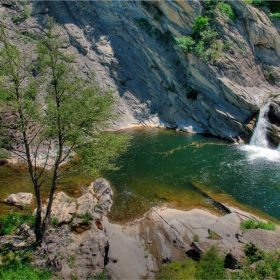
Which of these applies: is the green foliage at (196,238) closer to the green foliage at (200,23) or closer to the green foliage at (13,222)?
the green foliage at (13,222)

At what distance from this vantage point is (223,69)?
32875mm

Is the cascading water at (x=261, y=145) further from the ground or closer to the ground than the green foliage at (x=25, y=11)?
closer to the ground

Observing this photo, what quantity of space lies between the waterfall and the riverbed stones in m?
26.4

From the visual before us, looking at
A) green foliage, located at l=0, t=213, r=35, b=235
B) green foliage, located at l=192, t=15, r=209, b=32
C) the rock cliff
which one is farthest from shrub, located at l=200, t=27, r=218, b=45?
green foliage, located at l=0, t=213, r=35, b=235

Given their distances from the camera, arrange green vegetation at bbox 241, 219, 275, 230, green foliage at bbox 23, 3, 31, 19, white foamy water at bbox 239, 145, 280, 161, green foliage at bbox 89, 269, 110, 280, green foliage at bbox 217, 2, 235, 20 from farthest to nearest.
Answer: green foliage at bbox 23, 3, 31, 19
green foliage at bbox 217, 2, 235, 20
white foamy water at bbox 239, 145, 280, 161
green vegetation at bbox 241, 219, 275, 230
green foliage at bbox 89, 269, 110, 280

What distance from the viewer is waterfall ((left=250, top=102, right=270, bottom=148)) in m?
28.9

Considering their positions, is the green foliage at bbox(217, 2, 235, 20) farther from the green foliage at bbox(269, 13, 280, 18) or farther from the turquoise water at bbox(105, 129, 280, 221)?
the turquoise water at bbox(105, 129, 280, 221)

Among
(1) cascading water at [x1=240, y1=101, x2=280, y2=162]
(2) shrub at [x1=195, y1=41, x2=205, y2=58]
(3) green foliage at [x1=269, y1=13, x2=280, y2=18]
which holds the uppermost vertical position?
(3) green foliage at [x1=269, y1=13, x2=280, y2=18]

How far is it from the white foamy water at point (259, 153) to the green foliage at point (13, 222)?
Answer: 859 inches

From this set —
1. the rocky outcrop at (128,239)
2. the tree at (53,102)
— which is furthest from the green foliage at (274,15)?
the tree at (53,102)

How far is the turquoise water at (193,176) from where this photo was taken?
1711cm

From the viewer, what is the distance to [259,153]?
2684 centimetres

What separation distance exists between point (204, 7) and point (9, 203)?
36.6 metres

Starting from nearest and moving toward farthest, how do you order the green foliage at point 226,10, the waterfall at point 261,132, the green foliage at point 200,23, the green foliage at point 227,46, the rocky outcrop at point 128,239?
the rocky outcrop at point 128,239, the waterfall at point 261,132, the green foliage at point 200,23, the green foliage at point 227,46, the green foliage at point 226,10
